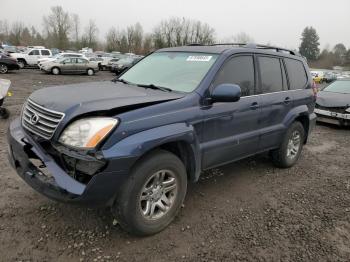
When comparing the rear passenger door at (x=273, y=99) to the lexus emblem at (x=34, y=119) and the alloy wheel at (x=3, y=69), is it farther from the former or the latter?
the alloy wheel at (x=3, y=69)

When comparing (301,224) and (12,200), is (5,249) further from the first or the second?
(301,224)

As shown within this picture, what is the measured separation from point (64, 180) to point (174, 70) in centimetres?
197

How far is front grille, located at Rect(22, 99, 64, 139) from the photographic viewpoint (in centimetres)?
290

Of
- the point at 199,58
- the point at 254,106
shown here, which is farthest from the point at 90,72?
the point at 254,106

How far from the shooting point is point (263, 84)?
452 cm

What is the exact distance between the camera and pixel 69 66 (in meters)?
23.9

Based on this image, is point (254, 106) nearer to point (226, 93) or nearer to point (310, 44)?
point (226, 93)

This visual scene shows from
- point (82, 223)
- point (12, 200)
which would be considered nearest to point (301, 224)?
point (82, 223)

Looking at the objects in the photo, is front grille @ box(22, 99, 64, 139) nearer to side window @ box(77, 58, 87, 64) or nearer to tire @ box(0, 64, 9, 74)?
tire @ box(0, 64, 9, 74)

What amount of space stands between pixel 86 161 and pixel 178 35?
63618 mm

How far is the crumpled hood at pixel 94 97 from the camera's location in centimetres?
290

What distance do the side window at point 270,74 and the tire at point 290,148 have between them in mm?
774

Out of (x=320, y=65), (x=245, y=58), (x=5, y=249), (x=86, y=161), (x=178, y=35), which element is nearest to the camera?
(x=86, y=161)

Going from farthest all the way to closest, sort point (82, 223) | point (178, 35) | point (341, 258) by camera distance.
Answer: point (178, 35), point (82, 223), point (341, 258)
